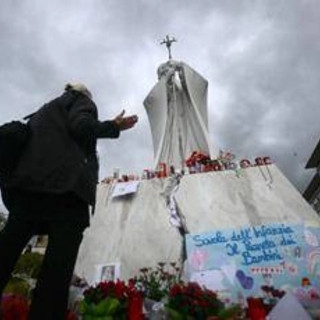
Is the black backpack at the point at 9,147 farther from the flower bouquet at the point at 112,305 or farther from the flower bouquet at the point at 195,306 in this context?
the flower bouquet at the point at 195,306

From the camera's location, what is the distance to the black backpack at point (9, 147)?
2.37 meters

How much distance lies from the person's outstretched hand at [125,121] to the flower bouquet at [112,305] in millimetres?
1236

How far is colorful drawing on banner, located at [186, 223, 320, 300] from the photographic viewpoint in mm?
6426

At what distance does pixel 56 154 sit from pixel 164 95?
12039mm

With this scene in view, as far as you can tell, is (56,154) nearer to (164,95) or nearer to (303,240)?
(303,240)

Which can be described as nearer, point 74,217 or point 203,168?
point 74,217

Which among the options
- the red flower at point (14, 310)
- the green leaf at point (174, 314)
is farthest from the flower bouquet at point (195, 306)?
the red flower at point (14, 310)

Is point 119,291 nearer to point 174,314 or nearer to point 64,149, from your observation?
point 174,314

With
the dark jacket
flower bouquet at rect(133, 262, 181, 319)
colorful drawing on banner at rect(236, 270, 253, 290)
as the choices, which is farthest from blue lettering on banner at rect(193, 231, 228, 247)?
the dark jacket

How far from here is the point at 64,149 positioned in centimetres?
243

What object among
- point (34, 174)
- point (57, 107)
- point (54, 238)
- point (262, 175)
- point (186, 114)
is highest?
point (186, 114)

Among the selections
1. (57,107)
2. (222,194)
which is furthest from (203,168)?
(57,107)

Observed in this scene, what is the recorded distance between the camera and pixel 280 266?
21.9 feet

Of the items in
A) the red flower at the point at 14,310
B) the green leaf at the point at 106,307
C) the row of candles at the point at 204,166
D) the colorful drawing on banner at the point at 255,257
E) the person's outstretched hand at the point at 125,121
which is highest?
the row of candles at the point at 204,166
